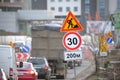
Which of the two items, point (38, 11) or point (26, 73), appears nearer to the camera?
point (26, 73)

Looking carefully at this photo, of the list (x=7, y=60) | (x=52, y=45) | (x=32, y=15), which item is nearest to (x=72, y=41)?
(x=7, y=60)

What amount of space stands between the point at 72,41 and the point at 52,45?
1676 centimetres

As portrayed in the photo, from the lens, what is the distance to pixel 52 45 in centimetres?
3494

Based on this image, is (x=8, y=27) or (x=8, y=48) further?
(x=8, y=27)

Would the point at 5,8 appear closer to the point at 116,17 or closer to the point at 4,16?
the point at 4,16

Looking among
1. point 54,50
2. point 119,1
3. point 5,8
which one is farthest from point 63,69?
point 119,1

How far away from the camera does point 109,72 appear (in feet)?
97.8

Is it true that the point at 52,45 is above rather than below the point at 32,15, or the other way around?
above

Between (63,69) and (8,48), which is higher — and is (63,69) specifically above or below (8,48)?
below

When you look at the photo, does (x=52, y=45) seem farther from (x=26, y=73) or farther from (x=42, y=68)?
(x=26, y=73)

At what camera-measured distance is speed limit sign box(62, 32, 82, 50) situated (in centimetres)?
1809

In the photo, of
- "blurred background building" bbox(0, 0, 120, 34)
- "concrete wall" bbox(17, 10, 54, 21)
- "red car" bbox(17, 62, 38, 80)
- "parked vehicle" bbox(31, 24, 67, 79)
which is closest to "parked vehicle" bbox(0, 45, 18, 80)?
"red car" bbox(17, 62, 38, 80)

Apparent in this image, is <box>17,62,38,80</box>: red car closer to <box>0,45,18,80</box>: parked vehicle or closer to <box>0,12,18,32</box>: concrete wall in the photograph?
<box>0,45,18,80</box>: parked vehicle

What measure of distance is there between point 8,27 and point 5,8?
50.2ft
